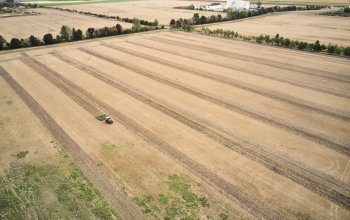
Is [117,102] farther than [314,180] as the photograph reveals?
Yes

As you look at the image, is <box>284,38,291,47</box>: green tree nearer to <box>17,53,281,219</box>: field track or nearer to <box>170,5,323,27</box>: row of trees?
<box>170,5,323,27</box>: row of trees

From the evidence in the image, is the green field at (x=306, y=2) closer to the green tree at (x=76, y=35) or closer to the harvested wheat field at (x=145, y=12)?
the harvested wheat field at (x=145, y=12)

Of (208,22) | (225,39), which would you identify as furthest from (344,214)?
(208,22)

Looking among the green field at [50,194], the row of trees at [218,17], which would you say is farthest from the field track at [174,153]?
the row of trees at [218,17]

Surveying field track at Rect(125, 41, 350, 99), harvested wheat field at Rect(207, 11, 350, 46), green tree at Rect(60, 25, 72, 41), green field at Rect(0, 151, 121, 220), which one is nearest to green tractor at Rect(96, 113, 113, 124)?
green field at Rect(0, 151, 121, 220)

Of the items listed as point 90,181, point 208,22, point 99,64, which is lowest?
point 90,181

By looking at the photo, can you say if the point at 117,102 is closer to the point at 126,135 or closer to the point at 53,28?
the point at 126,135
